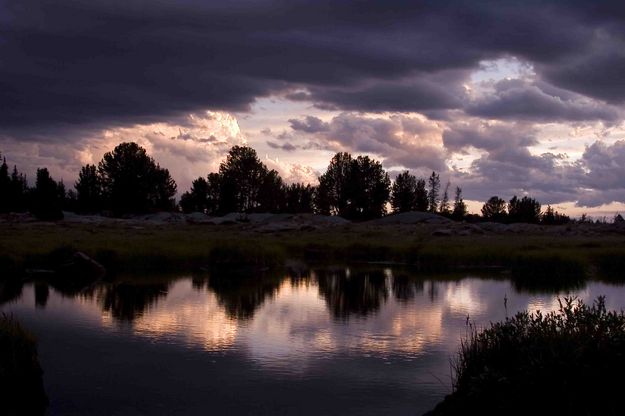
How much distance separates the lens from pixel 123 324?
25297 millimetres

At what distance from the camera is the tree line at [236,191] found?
4227 inches

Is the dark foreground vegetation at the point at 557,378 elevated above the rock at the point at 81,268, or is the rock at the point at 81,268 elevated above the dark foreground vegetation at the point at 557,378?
the dark foreground vegetation at the point at 557,378

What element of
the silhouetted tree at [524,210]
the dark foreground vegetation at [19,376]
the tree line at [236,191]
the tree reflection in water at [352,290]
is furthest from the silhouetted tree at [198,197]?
the dark foreground vegetation at [19,376]

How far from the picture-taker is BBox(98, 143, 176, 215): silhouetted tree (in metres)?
106

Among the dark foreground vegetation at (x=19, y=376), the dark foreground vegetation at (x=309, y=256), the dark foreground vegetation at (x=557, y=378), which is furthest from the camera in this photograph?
the dark foreground vegetation at (x=309, y=256)

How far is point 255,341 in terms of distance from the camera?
22.2 metres

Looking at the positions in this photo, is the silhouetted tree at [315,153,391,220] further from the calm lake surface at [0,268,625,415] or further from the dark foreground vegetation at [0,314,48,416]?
the dark foreground vegetation at [0,314,48,416]

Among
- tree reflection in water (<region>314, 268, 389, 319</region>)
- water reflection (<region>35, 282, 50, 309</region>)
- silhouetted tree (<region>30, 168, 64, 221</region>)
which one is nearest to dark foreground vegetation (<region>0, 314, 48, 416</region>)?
water reflection (<region>35, 282, 50, 309</region>)

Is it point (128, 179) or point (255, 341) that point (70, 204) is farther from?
point (255, 341)

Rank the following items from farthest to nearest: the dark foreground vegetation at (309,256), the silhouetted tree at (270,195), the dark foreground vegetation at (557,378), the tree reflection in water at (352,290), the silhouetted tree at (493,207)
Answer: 1. the silhouetted tree at (493,207)
2. the silhouetted tree at (270,195)
3. the dark foreground vegetation at (309,256)
4. the tree reflection in water at (352,290)
5. the dark foreground vegetation at (557,378)

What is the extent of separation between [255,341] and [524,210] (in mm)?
110198

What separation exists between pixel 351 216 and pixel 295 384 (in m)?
99.0

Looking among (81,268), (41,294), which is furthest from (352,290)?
(81,268)

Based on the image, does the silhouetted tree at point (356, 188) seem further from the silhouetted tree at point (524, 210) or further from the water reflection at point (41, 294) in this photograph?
the water reflection at point (41, 294)
